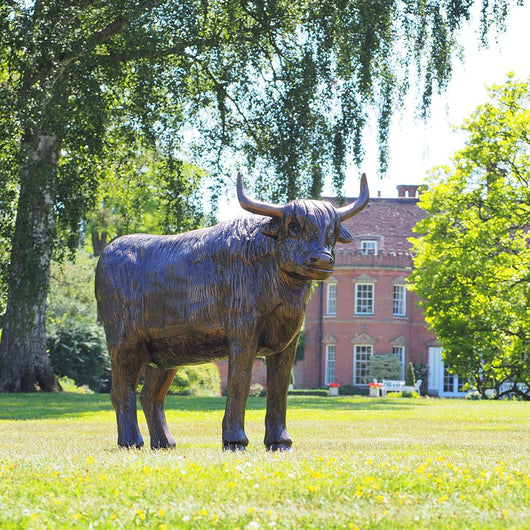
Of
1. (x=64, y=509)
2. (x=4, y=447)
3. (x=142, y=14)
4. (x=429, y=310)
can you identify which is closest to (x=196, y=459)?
(x=64, y=509)

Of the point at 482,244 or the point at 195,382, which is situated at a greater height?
the point at 482,244

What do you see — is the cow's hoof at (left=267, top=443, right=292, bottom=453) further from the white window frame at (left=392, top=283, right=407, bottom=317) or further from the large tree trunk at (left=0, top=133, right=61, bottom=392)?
the white window frame at (left=392, top=283, right=407, bottom=317)

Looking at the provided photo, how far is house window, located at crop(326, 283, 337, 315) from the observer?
2173 inches

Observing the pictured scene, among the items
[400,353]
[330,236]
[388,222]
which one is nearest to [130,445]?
[330,236]

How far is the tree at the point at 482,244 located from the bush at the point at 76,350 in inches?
486

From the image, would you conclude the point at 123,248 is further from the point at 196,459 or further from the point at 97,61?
the point at 97,61

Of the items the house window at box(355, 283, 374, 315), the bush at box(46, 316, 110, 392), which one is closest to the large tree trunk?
the bush at box(46, 316, 110, 392)

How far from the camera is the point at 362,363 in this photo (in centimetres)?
5450

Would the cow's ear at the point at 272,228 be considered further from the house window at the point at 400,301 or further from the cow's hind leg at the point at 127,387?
the house window at the point at 400,301

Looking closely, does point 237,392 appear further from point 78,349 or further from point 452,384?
point 452,384

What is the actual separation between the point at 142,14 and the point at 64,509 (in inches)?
619

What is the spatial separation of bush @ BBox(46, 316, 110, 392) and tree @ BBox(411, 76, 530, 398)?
12338 mm

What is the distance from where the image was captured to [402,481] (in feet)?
21.4

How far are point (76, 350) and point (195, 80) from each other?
14.5 meters
